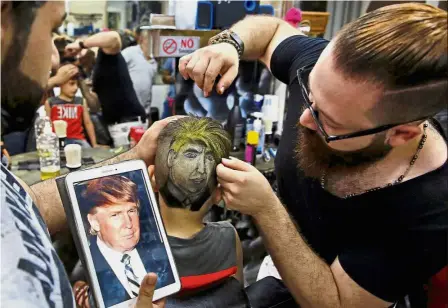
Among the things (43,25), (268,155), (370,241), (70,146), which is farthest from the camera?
(268,155)

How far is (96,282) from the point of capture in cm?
81

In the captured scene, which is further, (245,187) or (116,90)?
(116,90)

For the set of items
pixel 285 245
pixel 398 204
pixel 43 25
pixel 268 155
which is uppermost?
pixel 43 25

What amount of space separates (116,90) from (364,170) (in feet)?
7.34

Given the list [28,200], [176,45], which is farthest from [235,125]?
[28,200]

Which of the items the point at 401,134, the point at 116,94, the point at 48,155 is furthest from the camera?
the point at 116,94

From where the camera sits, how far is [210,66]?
1.17 metres

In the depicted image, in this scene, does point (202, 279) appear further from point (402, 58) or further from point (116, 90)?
point (116, 90)

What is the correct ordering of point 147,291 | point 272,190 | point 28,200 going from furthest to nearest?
point 272,190, point 147,291, point 28,200

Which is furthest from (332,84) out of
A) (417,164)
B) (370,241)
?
(370,241)

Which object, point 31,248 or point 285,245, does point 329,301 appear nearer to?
point 285,245

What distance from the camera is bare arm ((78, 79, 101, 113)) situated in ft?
Result: 10.0

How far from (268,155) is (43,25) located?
189 cm

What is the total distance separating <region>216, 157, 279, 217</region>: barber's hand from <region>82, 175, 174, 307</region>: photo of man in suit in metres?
0.24
